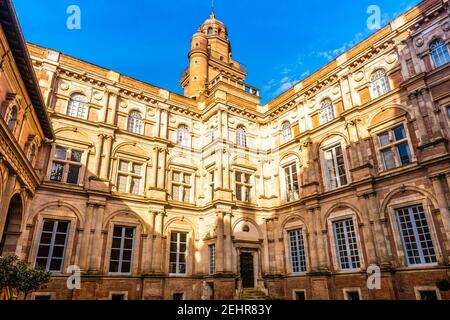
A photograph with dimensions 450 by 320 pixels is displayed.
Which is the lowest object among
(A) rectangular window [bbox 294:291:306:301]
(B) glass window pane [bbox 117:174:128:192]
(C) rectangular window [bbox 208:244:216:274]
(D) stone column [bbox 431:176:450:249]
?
(A) rectangular window [bbox 294:291:306:301]

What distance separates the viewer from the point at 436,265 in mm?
13703

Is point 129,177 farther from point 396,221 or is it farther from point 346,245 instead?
point 396,221

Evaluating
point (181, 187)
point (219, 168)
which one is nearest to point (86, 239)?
point (181, 187)

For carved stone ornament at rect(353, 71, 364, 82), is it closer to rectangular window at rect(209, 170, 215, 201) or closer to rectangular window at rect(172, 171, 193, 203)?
rectangular window at rect(209, 170, 215, 201)

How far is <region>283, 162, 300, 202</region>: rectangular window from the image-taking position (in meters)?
21.3

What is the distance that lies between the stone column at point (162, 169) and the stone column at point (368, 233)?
486 inches

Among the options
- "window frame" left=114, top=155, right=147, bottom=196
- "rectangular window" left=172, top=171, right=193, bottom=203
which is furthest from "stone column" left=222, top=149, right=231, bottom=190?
"window frame" left=114, top=155, right=147, bottom=196

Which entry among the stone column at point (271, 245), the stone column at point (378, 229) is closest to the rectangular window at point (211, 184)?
the stone column at point (271, 245)

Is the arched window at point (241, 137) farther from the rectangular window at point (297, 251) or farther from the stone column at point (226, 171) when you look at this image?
the rectangular window at point (297, 251)

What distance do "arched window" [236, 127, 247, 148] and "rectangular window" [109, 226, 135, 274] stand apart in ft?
33.0

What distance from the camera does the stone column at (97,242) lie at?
16.6 metres
